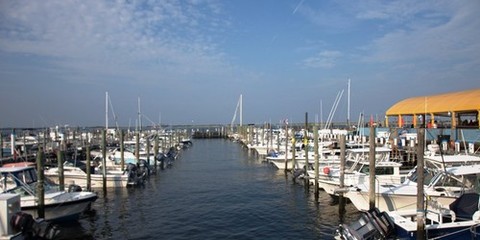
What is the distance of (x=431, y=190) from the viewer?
1847 centimetres

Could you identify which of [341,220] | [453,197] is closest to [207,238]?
[341,220]

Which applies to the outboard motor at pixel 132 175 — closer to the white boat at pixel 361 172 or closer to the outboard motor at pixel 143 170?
the outboard motor at pixel 143 170

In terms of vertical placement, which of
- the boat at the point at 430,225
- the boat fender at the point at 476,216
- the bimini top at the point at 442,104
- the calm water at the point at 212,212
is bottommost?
the calm water at the point at 212,212

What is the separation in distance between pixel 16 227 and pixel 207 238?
784 cm

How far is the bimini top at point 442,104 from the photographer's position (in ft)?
119

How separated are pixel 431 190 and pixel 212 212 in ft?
38.5

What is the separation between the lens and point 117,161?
41906 mm

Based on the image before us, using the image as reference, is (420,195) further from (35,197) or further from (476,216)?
Result: (35,197)

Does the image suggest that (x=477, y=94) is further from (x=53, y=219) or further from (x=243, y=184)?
(x=53, y=219)

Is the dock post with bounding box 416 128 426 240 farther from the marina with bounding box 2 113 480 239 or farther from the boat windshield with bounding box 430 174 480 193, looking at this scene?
the boat windshield with bounding box 430 174 480 193

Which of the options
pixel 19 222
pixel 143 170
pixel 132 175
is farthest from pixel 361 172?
pixel 19 222

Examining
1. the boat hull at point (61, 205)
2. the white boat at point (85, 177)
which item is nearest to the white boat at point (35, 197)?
the boat hull at point (61, 205)

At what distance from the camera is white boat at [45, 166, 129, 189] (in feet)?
101

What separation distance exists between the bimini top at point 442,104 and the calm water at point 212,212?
1723 cm
